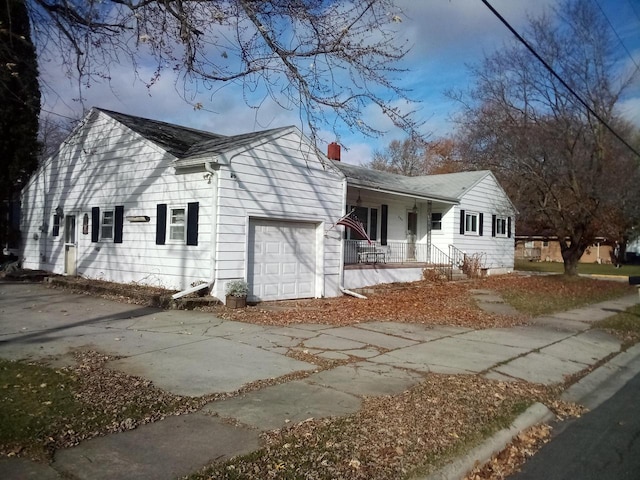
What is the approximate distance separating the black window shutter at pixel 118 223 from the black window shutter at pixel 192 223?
3114mm

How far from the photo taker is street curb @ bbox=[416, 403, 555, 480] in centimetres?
414

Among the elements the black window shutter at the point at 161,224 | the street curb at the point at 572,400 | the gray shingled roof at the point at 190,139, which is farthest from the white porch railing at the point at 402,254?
the street curb at the point at 572,400

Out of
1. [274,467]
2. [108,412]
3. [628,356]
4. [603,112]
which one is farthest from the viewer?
[603,112]

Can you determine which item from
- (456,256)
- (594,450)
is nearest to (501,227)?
(456,256)

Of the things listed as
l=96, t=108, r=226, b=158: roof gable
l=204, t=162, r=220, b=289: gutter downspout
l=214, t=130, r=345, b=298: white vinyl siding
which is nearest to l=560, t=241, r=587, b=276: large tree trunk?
l=214, t=130, r=345, b=298: white vinyl siding

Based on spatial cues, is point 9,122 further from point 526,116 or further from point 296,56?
point 526,116

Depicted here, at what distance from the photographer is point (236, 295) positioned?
12.0 meters

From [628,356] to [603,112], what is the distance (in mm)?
13657

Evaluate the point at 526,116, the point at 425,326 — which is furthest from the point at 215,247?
the point at 526,116

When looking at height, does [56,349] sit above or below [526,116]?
below

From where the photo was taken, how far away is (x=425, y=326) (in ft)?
35.4

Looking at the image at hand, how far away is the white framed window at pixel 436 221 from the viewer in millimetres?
23142

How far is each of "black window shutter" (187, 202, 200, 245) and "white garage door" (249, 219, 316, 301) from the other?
134 centimetres

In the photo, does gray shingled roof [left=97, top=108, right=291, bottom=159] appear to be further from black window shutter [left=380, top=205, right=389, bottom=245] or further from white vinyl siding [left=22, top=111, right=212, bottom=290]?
black window shutter [left=380, top=205, right=389, bottom=245]
